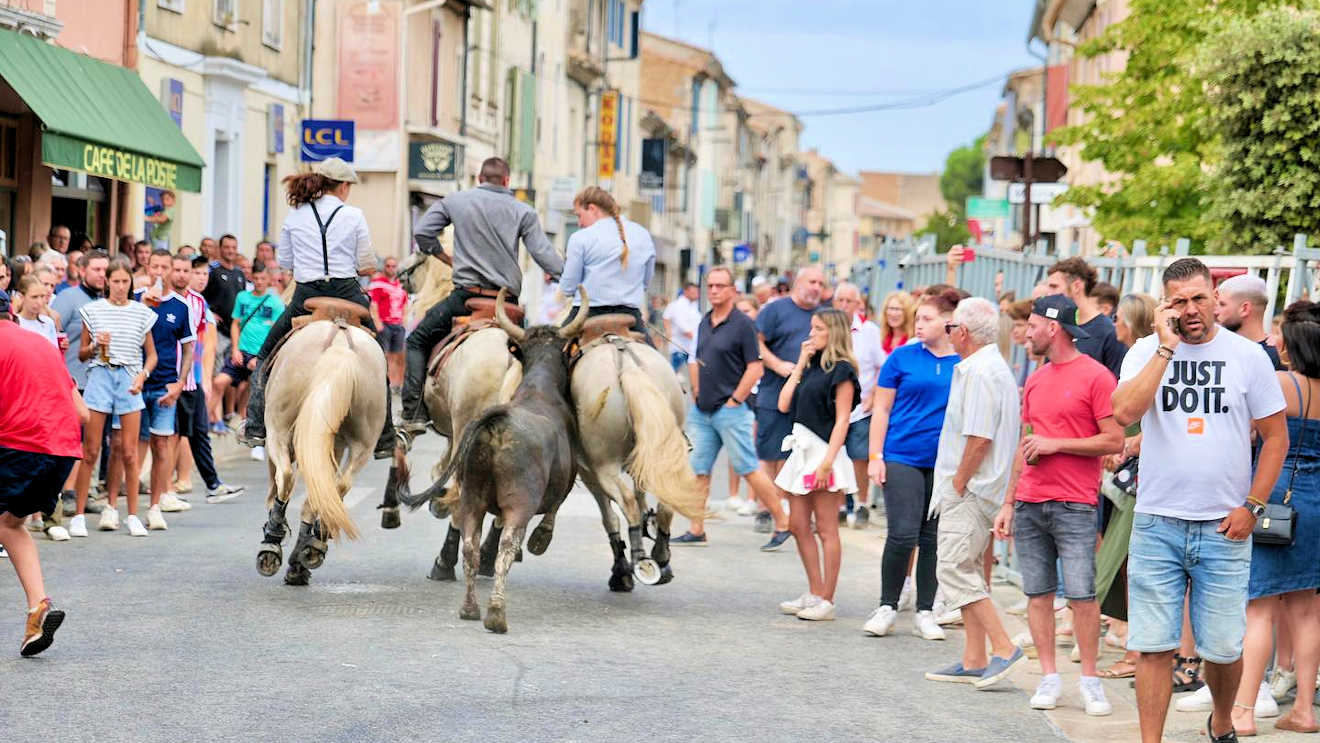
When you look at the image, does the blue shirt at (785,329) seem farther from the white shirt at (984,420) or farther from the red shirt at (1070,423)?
the red shirt at (1070,423)

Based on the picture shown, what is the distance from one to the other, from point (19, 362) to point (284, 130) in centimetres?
2238

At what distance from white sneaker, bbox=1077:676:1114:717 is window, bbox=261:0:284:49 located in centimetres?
2276

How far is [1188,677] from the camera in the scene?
31.0 feet

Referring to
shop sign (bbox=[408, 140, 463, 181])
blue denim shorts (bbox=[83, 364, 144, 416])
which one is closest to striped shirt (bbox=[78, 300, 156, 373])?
blue denim shorts (bbox=[83, 364, 144, 416])

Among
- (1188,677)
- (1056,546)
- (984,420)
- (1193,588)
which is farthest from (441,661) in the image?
(1188,677)

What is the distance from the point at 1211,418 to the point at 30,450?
5267 mm

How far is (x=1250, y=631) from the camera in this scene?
27.8 ft

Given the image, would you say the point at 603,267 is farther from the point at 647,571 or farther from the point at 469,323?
the point at 647,571

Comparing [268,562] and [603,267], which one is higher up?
[603,267]

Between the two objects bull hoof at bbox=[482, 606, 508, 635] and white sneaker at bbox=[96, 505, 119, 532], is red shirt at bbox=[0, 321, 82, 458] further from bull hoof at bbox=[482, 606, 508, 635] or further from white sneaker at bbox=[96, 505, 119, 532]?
white sneaker at bbox=[96, 505, 119, 532]

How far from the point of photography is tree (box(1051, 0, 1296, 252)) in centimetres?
2272

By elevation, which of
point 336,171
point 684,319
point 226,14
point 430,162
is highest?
point 226,14

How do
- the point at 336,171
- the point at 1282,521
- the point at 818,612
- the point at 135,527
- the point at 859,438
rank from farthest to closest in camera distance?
the point at 859,438 → the point at 135,527 → the point at 336,171 → the point at 818,612 → the point at 1282,521

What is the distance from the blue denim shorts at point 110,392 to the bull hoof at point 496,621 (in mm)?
4761
